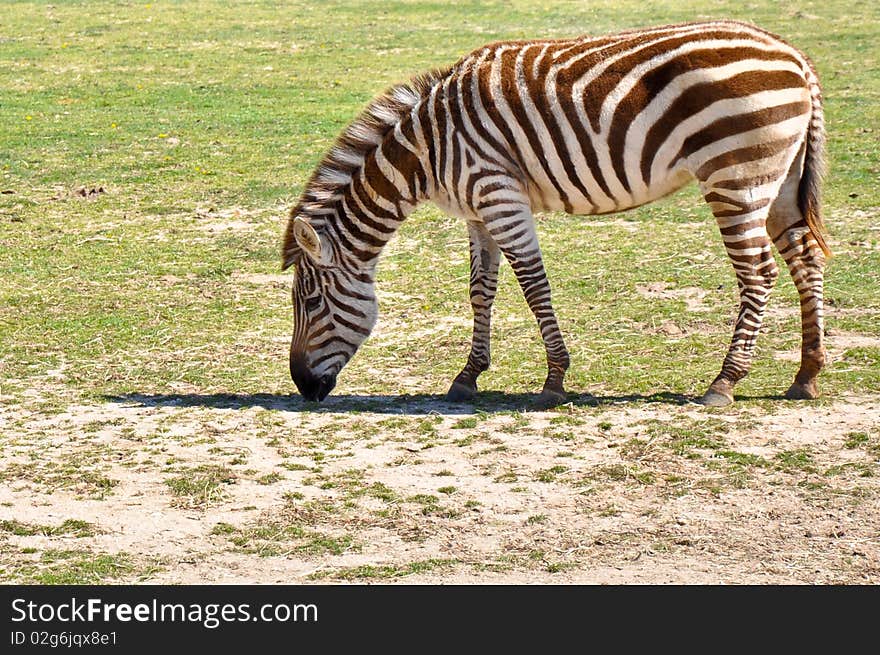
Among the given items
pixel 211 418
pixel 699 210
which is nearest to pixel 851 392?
pixel 211 418

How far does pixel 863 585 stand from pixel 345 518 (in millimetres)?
2574

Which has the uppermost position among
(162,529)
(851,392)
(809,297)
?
(809,297)

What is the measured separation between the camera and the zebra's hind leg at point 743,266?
319 inches

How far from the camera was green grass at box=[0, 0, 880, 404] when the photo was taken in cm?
937

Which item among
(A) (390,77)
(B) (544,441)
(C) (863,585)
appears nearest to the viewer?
(C) (863,585)

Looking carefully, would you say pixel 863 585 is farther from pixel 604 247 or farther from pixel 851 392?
pixel 604 247

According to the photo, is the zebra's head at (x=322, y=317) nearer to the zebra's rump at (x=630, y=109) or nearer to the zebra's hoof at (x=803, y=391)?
the zebra's rump at (x=630, y=109)

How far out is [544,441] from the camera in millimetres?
7715

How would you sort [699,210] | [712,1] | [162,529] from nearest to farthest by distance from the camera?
[162,529] → [699,210] → [712,1]

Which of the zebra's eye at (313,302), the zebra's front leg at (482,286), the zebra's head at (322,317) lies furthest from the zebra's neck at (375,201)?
the zebra's front leg at (482,286)

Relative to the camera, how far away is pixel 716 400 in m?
8.16

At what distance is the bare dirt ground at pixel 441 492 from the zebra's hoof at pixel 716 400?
14 centimetres

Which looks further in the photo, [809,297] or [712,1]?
[712,1]

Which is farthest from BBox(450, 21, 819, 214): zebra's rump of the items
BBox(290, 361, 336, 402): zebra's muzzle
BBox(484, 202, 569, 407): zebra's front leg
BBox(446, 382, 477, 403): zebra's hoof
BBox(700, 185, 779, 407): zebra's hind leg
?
BBox(290, 361, 336, 402): zebra's muzzle
